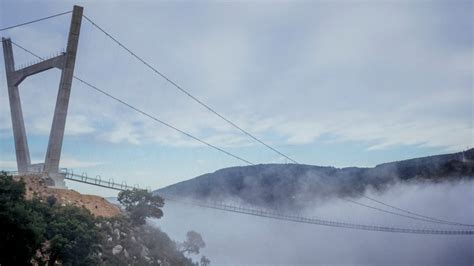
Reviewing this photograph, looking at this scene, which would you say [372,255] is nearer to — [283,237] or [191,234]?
[283,237]

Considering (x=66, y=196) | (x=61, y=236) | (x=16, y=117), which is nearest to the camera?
(x=61, y=236)

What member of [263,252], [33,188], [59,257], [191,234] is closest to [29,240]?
[59,257]

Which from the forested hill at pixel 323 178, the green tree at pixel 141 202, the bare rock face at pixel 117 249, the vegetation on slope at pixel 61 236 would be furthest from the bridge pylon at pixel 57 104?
the forested hill at pixel 323 178

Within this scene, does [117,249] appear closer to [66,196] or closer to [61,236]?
[66,196]

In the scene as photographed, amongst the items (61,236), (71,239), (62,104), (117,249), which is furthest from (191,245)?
(61,236)

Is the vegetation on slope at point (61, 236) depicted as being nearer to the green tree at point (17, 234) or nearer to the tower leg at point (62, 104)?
the green tree at point (17, 234)

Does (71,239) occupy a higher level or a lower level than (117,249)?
higher
